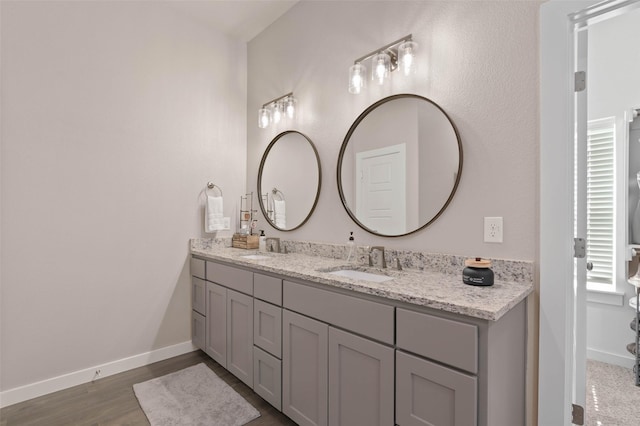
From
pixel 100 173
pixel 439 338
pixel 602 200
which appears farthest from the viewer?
pixel 602 200

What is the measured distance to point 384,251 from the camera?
1.97m

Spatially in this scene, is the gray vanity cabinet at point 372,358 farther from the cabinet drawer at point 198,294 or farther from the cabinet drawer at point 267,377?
the cabinet drawer at point 198,294

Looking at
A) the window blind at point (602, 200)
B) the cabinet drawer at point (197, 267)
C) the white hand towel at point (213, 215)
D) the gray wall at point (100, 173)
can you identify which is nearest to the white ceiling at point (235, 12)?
the gray wall at point (100, 173)

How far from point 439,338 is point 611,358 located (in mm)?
2454

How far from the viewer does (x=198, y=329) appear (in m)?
2.71

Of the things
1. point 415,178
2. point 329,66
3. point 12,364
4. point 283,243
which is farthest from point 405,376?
point 12,364

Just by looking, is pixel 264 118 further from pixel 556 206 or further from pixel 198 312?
pixel 556 206

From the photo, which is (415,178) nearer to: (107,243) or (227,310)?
(227,310)

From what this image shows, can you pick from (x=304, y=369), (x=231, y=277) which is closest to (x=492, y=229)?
(x=304, y=369)

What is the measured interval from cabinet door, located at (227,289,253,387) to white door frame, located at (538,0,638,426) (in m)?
1.54

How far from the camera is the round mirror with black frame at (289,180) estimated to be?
99.6 inches

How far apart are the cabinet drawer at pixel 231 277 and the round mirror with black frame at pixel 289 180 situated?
24.8 inches

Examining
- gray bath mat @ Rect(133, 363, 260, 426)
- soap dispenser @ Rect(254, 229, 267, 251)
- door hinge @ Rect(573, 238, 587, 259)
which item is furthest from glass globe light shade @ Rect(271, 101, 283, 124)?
door hinge @ Rect(573, 238, 587, 259)

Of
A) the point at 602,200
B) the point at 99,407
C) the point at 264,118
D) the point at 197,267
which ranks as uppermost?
the point at 264,118
